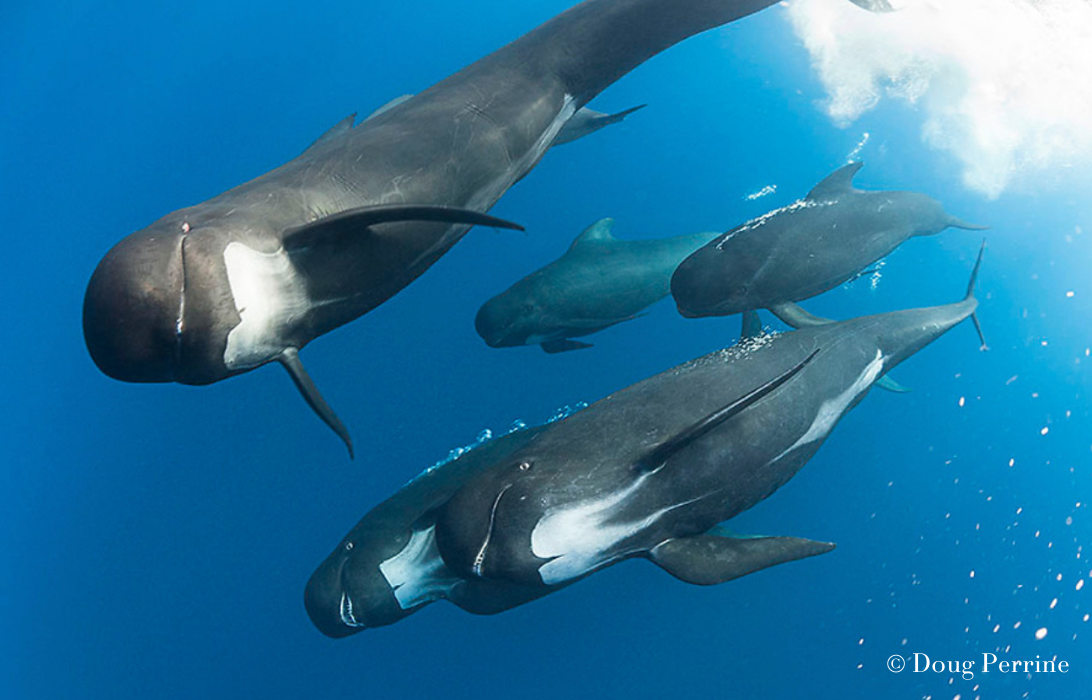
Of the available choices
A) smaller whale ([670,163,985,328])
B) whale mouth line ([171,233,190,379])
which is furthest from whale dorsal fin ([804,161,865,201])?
whale mouth line ([171,233,190,379])

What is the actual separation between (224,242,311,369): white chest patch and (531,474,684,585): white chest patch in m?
1.31

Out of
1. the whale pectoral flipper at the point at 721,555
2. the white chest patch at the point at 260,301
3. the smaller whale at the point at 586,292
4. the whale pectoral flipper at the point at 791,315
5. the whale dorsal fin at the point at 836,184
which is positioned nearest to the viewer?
the white chest patch at the point at 260,301

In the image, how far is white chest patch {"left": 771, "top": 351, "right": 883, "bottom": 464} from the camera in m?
3.88

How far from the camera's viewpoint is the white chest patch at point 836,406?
3.88 meters

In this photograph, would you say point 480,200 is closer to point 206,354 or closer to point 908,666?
point 206,354

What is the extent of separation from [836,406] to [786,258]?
110 cm

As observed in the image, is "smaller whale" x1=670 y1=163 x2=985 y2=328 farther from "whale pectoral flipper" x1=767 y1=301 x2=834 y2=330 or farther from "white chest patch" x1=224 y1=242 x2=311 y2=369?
"white chest patch" x1=224 y1=242 x2=311 y2=369

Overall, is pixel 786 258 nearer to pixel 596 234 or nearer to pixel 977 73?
pixel 596 234

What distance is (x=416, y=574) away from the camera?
14.0 feet

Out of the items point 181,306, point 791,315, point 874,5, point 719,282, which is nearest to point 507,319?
point 719,282

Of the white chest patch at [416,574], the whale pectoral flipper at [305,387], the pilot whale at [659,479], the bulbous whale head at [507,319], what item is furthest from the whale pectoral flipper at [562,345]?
the whale pectoral flipper at [305,387]

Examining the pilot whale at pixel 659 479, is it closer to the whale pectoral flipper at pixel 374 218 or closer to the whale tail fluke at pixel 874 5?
the whale pectoral flipper at pixel 374 218

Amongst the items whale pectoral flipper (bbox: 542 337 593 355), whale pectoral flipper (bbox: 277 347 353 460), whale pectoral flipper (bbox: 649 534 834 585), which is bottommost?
whale pectoral flipper (bbox: 649 534 834 585)

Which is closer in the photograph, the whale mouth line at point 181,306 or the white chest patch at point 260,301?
the whale mouth line at point 181,306
